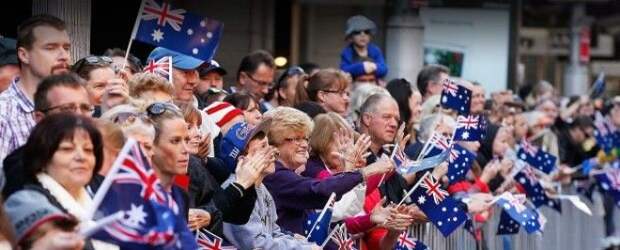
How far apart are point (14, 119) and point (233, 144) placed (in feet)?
6.49

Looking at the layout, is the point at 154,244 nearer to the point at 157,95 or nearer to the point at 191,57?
the point at 157,95

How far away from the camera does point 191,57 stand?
34.9 ft

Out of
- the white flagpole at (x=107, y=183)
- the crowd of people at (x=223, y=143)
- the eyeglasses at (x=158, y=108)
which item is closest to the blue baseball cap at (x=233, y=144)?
the crowd of people at (x=223, y=143)

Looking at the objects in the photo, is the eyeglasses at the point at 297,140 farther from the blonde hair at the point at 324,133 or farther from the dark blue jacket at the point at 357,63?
the dark blue jacket at the point at 357,63

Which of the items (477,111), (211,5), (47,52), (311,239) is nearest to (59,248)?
(47,52)

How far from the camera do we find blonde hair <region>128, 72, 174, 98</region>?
9.15 m

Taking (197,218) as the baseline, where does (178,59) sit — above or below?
above

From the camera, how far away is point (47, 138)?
651 cm

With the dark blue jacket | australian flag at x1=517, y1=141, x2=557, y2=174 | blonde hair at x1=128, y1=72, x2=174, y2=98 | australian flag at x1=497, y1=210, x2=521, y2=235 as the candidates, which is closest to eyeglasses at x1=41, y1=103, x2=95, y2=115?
blonde hair at x1=128, y1=72, x2=174, y2=98

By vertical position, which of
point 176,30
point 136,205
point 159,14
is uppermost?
point 159,14

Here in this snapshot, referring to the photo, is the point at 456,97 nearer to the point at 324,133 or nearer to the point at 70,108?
the point at 324,133

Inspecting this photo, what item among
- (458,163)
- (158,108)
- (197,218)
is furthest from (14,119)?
(458,163)

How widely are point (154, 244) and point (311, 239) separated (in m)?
3.69

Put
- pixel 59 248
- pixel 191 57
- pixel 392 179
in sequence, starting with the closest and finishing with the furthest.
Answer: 1. pixel 59 248
2. pixel 191 57
3. pixel 392 179
